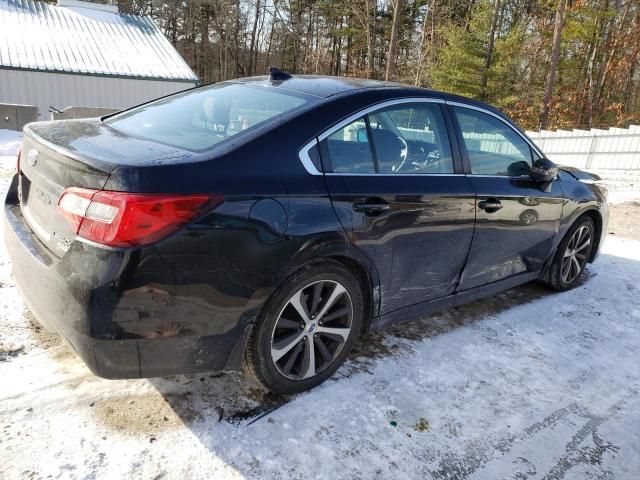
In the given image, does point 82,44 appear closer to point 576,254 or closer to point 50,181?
point 50,181

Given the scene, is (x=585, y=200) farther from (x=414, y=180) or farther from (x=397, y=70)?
(x=397, y=70)

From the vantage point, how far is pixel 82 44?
20.9 m

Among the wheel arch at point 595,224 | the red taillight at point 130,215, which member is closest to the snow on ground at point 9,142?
the red taillight at point 130,215

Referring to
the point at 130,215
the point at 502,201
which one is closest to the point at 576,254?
the point at 502,201

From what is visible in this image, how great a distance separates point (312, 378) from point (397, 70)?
3487 cm

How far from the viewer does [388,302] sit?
113 inches

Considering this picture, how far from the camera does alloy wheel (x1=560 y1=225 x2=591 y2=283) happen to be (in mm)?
4414

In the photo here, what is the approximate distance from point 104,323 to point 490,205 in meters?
2.50

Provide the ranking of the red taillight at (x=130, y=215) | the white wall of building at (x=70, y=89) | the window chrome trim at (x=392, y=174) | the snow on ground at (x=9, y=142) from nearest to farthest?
the red taillight at (x=130, y=215) → the window chrome trim at (x=392, y=174) → the snow on ground at (x=9, y=142) → the white wall of building at (x=70, y=89)

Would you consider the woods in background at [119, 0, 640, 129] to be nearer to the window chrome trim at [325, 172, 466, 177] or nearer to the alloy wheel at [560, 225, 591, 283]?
the alloy wheel at [560, 225, 591, 283]

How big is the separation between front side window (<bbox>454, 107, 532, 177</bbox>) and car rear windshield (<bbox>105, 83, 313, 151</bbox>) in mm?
1291

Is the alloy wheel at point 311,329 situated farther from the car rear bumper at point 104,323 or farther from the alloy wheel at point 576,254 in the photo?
the alloy wheel at point 576,254

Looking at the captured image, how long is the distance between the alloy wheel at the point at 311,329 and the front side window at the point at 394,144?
2.14ft

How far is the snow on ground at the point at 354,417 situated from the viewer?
210 cm
